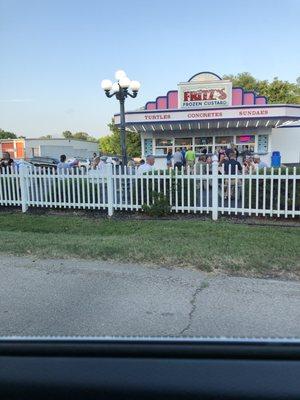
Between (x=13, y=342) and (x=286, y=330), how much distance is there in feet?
9.59

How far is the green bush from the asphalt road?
388 centimetres

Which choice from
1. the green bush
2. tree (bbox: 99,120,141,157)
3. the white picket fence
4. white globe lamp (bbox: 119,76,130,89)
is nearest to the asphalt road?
the green bush

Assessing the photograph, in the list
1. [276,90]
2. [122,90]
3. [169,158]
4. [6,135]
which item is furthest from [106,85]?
[6,135]

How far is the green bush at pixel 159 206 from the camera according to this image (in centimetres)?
933

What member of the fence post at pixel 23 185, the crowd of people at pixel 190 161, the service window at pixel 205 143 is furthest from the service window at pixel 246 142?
the fence post at pixel 23 185

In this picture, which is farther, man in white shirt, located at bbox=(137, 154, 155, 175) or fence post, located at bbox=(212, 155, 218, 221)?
man in white shirt, located at bbox=(137, 154, 155, 175)

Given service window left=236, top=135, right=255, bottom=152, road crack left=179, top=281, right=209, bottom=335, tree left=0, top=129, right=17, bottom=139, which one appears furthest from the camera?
tree left=0, top=129, right=17, bottom=139

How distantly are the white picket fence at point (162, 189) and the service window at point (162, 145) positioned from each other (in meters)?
14.9

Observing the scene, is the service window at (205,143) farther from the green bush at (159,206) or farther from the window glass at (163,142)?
the green bush at (159,206)

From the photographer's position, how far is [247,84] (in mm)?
51594

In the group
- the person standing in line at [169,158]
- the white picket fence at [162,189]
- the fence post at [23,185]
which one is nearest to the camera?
the white picket fence at [162,189]

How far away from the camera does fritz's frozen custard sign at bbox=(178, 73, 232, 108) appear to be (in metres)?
22.9

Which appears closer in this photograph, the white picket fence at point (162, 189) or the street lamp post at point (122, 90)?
the white picket fence at point (162, 189)

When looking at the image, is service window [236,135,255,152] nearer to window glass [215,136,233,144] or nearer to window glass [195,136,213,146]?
window glass [215,136,233,144]
